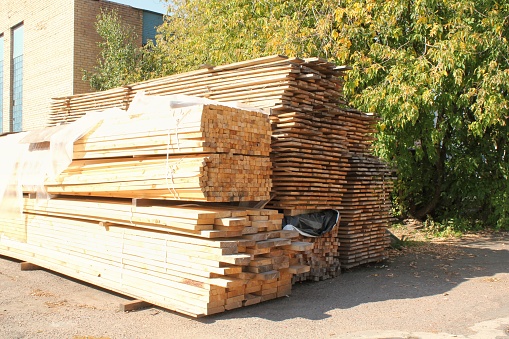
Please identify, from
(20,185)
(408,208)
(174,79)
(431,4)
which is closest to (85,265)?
(20,185)

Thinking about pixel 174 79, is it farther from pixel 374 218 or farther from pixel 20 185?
pixel 374 218

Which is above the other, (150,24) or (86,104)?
(150,24)

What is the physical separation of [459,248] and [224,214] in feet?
23.6

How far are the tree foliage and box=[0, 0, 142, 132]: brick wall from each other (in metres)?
0.39

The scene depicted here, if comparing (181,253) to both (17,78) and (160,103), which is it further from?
(17,78)

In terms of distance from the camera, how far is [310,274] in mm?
8000

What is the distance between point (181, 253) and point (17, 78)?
17.2 meters

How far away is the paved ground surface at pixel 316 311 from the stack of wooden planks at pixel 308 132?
1000mm

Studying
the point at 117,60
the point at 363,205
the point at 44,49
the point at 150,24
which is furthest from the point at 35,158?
the point at 150,24

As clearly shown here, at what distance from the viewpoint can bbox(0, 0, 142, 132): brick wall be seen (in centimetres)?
1700

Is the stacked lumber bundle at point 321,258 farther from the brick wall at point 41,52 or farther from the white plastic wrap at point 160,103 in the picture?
the brick wall at point 41,52

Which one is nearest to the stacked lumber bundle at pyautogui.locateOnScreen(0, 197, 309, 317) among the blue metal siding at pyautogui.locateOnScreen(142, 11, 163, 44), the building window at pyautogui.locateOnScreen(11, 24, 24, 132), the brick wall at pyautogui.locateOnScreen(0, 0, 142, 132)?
the brick wall at pyautogui.locateOnScreen(0, 0, 142, 132)

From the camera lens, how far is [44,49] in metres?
18.2

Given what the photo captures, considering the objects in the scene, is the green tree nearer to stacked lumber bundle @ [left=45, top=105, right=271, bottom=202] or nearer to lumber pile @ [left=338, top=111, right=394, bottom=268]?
lumber pile @ [left=338, top=111, right=394, bottom=268]
